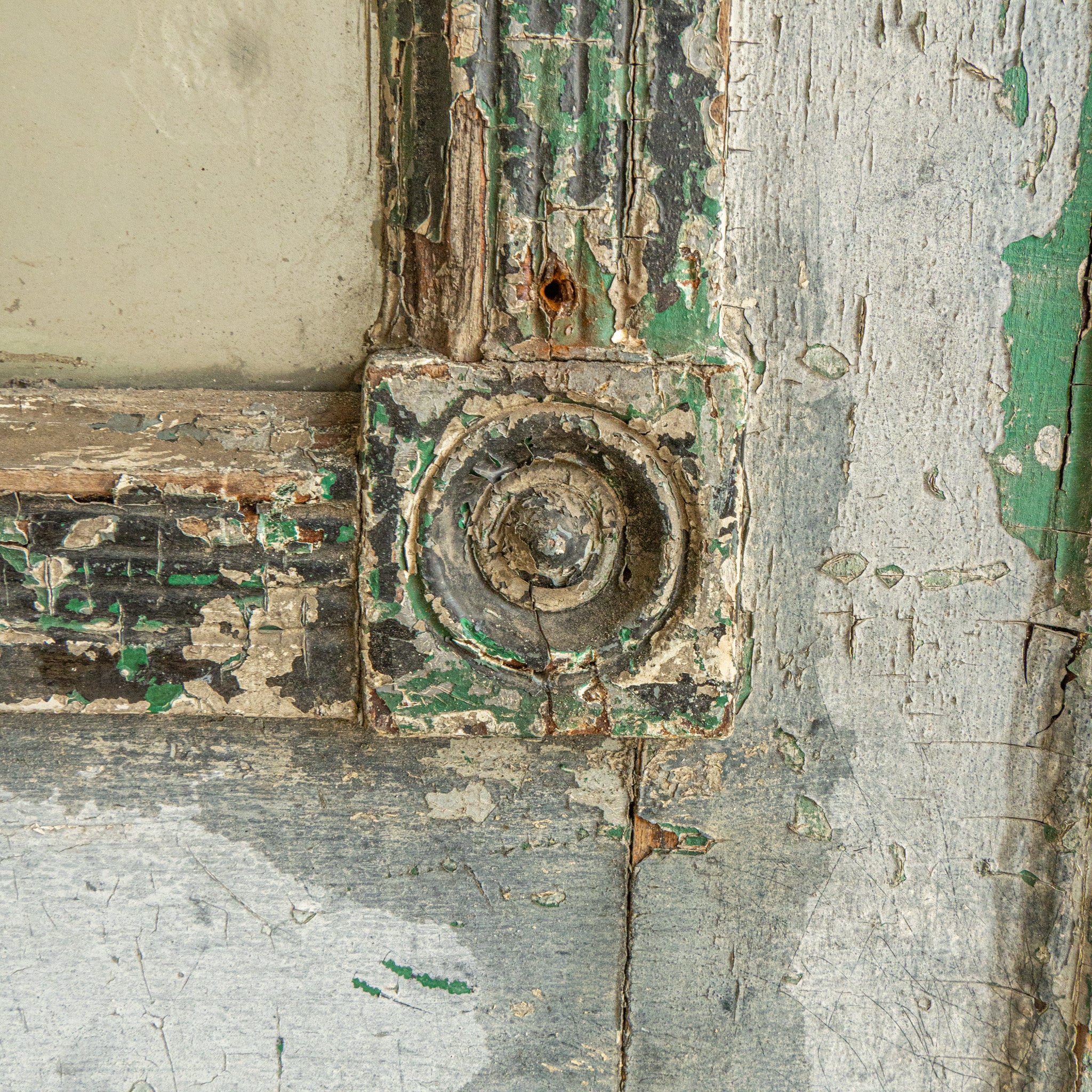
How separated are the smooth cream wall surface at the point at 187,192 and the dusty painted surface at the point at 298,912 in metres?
0.55

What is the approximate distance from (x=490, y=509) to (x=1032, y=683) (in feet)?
2.69

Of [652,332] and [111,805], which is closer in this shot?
[652,332]

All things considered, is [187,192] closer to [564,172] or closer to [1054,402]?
[564,172]

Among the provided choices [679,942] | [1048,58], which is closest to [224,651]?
[679,942]

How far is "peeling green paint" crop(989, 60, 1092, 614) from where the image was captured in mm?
1048

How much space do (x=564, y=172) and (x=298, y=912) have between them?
1.10 meters

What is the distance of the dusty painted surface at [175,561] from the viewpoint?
38.6 inches

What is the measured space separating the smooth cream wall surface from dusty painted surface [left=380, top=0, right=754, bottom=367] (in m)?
0.11

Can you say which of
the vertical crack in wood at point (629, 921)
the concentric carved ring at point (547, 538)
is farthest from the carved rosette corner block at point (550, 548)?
the vertical crack in wood at point (629, 921)

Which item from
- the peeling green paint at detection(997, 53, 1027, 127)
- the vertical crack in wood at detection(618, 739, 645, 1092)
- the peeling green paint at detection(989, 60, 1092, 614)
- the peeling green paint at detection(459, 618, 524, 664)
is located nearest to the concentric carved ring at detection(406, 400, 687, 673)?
the peeling green paint at detection(459, 618, 524, 664)

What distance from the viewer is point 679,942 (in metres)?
1.15

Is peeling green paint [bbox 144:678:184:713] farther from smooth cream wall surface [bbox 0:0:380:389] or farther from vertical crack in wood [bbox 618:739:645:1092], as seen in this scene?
vertical crack in wood [bbox 618:739:645:1092]

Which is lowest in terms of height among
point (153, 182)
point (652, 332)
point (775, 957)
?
point (775, 957)

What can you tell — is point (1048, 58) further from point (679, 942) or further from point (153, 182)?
point (679, 942)
